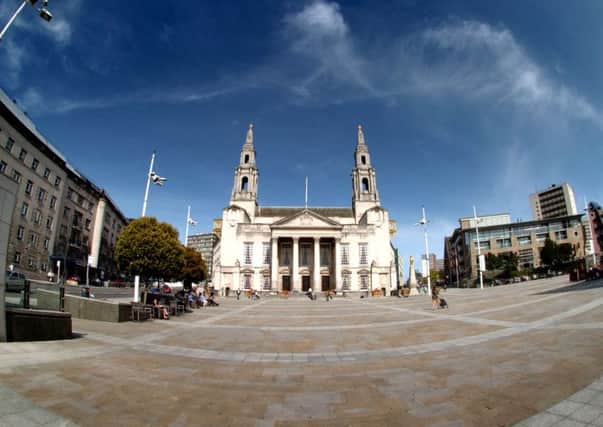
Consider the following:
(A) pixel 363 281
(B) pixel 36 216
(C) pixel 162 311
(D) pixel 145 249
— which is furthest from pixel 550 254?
(B) pixel 36 216

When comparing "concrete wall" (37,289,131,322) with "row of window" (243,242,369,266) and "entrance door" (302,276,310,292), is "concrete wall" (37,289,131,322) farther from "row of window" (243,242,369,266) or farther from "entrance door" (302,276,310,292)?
"entrance door" (302,276,310,292)

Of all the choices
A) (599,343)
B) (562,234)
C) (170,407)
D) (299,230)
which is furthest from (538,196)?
(170,407)

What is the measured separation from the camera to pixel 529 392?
14.1ft

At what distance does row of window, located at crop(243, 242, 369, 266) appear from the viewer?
55.3 metres

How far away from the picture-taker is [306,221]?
54406mm

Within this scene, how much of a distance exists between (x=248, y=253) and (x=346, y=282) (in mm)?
20546

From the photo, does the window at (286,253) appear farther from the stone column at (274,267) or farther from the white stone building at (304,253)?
the stone column at (274,267)

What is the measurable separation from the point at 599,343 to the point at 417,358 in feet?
14.7

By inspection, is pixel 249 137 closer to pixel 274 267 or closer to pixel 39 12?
pixel 274 267

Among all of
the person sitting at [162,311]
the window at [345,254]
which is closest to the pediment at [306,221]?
the window at [345,254]

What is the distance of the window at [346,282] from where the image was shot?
2105 inches

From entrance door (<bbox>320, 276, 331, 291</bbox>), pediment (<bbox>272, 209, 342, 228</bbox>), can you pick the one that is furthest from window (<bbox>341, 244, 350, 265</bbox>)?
pediment (<bbox>272, 209, 342, 228</bbox>)

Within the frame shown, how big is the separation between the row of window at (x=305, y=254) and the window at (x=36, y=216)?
3158 centimetres

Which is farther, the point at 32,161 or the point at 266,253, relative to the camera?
the point at 266,253
